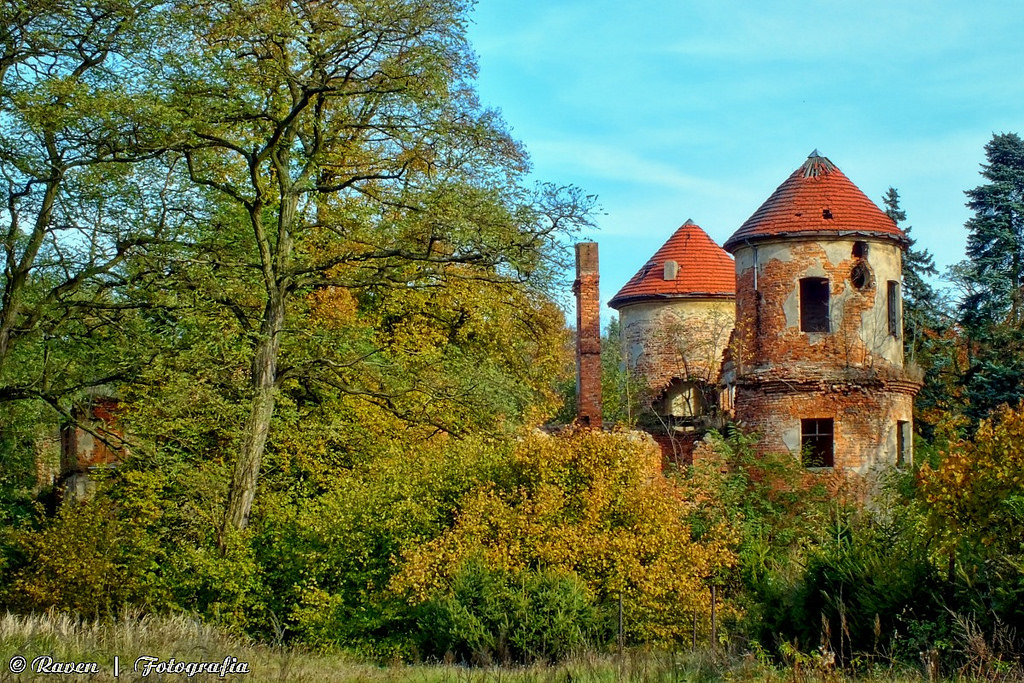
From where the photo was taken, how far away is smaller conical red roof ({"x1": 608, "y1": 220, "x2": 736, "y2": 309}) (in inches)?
1678

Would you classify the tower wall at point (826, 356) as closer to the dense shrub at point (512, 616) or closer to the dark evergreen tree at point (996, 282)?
the dark evergreen tree at point (996, 282)

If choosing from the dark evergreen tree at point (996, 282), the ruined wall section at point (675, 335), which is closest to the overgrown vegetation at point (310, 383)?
the dark evergreen tree at point (996, 282)

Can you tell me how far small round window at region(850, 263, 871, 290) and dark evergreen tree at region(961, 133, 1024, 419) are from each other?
585 centimetres

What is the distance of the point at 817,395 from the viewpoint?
2881 centimetres

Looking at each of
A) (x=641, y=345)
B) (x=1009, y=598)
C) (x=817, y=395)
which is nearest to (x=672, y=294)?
(x=641, y=345)

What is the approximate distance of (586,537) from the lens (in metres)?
17.7

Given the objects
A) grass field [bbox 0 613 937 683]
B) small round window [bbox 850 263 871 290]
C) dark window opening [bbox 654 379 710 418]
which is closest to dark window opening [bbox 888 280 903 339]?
small round window [bbox 850 263 871 290]

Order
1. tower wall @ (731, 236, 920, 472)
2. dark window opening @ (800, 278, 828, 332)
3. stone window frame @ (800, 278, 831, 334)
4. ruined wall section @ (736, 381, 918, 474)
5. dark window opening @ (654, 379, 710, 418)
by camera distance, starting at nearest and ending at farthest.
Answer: ruined wall section @ (736, 381, 918, 474), tower wall @ (731, 236, 920, 472), stone window frame @ (800, 278, 831, 334), dark window opening @ (800, 278, 828, 332), dark window opening @ (654, 379, 710, 418)

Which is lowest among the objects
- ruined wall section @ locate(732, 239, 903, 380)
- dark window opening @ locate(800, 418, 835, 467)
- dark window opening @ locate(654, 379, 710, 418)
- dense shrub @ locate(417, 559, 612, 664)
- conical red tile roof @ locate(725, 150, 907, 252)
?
dense shrub @ locate(417, 559, 612, 664)

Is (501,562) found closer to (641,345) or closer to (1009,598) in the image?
(1009,598)

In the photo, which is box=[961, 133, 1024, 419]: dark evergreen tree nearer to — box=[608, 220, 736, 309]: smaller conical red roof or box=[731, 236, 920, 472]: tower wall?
box=[731, 236, 920, 472]: tower wall

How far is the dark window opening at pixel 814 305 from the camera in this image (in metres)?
29.4

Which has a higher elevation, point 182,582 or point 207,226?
point 207,226

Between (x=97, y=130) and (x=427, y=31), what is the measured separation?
4883mm
